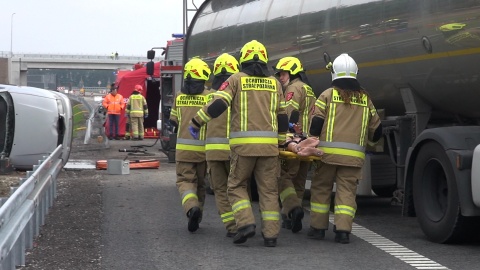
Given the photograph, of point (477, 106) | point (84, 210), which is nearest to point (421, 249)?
point (477, 106)

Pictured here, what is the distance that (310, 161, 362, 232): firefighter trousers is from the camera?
9.53 meters

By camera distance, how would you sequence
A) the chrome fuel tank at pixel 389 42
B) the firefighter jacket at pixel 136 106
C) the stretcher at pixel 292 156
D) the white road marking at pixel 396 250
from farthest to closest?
the firefighter jacket at pixel 136 106, the stretcher at pixel 292 156, the chrome fuel tank at pixel 389 42, the white road marking at pixel 396 250

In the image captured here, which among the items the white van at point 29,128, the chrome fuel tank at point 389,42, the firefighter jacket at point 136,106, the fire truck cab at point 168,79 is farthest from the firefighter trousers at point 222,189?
the firefighter jacket at point 136,106

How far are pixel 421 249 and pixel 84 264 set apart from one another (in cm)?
287

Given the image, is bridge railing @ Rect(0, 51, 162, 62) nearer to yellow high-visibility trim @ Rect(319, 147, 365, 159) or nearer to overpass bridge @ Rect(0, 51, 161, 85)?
overpass bridge @ Rect(0, 51, 161, 85)

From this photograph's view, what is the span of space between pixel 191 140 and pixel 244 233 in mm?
1586

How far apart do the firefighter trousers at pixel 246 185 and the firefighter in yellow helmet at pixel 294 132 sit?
28.7 inches

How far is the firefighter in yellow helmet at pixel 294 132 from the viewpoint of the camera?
33.8 ft

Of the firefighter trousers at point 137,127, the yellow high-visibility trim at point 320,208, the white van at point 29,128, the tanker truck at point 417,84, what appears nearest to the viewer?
the tanker truck at point 417,84

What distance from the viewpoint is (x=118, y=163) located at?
18.0 metres

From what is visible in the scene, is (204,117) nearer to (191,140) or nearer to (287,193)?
(191,140)

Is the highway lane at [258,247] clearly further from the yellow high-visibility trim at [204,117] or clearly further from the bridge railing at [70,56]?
the bridge railing at [70,56]

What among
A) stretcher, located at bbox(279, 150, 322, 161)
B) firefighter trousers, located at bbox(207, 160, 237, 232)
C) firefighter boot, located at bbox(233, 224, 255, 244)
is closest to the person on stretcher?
stretcher, located at bbox(279, 150, 322, 161)

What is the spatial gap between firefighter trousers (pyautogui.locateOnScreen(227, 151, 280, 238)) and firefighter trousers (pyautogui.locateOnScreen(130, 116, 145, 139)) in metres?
20.4
